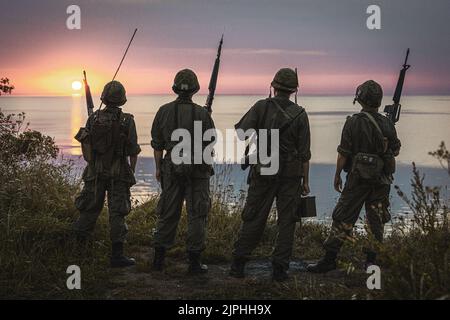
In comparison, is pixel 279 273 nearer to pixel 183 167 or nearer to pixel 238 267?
pixel 238 267

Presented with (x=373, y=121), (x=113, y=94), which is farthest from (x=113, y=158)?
(x=373, y=121)

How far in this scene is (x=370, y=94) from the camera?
6930mm

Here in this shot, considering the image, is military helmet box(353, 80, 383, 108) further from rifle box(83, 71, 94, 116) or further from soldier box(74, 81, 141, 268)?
rifle box(83, 71, 94, 116)

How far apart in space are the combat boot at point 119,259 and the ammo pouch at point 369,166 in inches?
119

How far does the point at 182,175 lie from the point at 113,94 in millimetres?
1371

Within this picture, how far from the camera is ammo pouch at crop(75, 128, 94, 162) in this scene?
7180mm

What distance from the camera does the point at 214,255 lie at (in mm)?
7707

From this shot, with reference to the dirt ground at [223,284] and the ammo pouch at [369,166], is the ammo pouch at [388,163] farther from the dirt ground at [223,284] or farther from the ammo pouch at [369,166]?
the dirt ground at [223,284]

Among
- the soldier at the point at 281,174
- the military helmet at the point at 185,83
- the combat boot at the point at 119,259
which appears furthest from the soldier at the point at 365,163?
the combat boot at the point at 119,259

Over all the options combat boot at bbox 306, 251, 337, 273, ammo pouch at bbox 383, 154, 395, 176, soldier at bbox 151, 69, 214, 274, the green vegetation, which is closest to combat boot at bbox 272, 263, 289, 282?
the green vegetation
